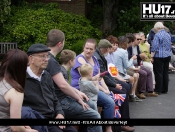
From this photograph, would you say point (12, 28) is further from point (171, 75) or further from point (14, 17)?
point (171, 75)

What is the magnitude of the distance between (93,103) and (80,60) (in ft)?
2.58

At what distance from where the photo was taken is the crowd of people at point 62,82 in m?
3.23

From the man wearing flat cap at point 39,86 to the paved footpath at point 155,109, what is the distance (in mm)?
2829

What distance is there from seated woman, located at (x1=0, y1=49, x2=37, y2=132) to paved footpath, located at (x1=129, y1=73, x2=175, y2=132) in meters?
3.71

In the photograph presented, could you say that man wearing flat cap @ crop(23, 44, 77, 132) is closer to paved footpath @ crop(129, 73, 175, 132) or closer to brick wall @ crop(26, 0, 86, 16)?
paved footpath @ crop(129, 73, 175, 132)

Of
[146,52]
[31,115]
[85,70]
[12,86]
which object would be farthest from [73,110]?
[146,52]

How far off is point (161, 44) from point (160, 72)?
0.74m

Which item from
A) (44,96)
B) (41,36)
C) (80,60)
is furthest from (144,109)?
(41,36)

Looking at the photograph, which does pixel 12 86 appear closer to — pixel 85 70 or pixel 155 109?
pixel 85 70

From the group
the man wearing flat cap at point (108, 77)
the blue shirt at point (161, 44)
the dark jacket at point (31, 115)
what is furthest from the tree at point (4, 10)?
the dark jacket at point (31, 115)

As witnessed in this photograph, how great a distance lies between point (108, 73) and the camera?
6.74 metres

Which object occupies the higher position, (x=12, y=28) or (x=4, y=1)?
(x=4, y=1)

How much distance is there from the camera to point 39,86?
398 cm

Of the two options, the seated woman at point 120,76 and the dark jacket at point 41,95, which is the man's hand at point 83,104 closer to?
the dark jacket at point 41,95
